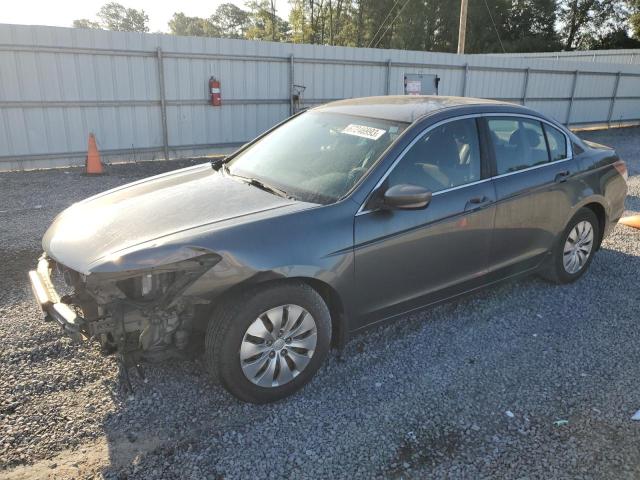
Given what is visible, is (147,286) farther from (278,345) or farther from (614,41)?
(614,41)

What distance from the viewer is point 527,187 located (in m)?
4.06

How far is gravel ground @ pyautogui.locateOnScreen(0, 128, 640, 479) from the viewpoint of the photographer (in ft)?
8.50

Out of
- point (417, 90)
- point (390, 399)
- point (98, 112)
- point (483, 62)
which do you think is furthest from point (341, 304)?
point (483, 62)

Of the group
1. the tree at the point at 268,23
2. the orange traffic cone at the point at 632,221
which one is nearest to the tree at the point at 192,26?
the tree at the point at 268,23

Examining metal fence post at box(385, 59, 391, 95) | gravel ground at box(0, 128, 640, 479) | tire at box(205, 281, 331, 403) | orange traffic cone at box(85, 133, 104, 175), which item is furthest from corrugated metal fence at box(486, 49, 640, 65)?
tire at box(205, 281, 331, 403)

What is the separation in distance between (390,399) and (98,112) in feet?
30.6

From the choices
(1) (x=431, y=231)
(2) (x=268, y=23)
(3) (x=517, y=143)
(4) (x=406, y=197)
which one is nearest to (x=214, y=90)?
(3) (x=517, y=143)

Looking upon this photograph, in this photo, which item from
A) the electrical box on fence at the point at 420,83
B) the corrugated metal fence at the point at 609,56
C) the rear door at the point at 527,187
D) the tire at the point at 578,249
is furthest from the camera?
the corrugated metal fence at the point at 609,56

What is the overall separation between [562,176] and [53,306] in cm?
394

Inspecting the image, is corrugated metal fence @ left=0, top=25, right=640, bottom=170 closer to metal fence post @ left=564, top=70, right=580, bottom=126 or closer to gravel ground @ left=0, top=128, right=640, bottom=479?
metal fence post @ left=564, top=70, right=580, bottom=126

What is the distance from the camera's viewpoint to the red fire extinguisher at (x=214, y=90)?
11.2 meters

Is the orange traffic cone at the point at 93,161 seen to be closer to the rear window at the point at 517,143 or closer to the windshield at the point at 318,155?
the windshield at the point at 318,155

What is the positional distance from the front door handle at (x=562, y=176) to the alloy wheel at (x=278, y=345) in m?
2.60

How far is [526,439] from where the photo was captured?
9.20ft
